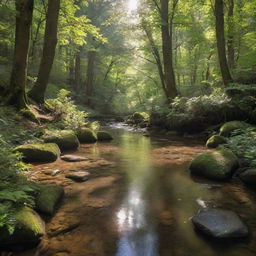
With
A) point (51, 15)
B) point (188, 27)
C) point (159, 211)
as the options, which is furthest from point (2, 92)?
point (188, 27)

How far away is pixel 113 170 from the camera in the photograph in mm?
6027

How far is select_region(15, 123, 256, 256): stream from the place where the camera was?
2.90 metres

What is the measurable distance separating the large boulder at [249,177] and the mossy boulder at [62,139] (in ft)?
18.4

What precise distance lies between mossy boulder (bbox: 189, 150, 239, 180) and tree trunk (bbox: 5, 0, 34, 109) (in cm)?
716

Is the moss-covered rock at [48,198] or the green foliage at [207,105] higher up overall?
the green foliage at [207,105]

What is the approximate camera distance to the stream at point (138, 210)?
9.50ft

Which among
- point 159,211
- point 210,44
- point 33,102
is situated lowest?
point 159,211

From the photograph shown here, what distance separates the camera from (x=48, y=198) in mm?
3822

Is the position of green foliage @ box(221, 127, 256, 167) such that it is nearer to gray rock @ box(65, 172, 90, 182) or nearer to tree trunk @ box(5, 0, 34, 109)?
gray rock @ box(65, 172, 90, 182)

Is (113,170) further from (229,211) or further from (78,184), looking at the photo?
(229,211)

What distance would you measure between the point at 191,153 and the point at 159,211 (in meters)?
4.35

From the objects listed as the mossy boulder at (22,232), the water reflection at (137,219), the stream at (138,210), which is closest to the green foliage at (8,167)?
the mossy boulder at (22,232)

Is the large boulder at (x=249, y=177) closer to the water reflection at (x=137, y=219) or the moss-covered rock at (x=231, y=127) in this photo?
the water reflection at (x=137, y=219)

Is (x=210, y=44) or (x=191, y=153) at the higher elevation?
Answer: (x=210, y=44)
